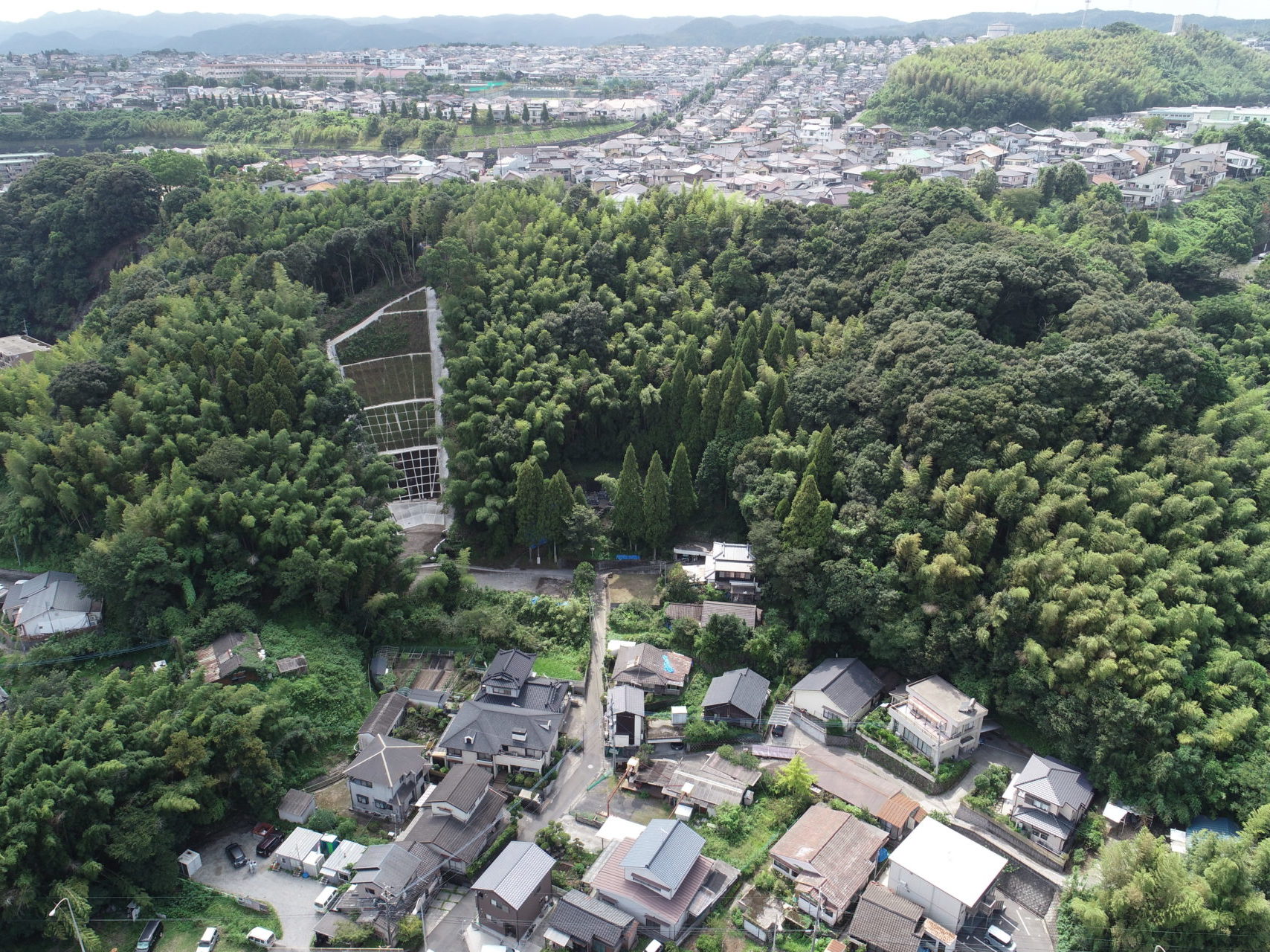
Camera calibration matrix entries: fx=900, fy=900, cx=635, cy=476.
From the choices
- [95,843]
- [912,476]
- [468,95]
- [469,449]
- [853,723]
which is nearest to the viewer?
[95,843]

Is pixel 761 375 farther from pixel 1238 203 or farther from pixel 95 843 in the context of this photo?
pixel 1238 203

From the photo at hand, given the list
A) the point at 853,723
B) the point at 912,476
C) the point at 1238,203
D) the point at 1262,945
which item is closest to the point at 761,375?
the point at 912,476

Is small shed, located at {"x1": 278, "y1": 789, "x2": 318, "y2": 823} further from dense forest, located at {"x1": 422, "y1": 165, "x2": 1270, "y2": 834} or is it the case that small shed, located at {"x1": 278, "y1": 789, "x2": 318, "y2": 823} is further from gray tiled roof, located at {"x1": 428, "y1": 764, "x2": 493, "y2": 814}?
dense forest, located at {"x1": 422, "y1": 165, "x2": 1270, "y2": 834}

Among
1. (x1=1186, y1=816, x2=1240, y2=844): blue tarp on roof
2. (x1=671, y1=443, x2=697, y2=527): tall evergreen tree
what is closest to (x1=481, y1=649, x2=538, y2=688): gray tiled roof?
(x1=671, y1=443, x2=697, y2=527): tall evergreen tree

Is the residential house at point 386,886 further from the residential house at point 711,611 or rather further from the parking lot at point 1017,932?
the parking lot at point 1017,932

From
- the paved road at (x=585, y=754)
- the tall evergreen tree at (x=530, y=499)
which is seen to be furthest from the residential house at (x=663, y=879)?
the tall evergreen tree at (x=530, y=499)

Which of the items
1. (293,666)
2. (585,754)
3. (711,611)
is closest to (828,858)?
(585,754)
